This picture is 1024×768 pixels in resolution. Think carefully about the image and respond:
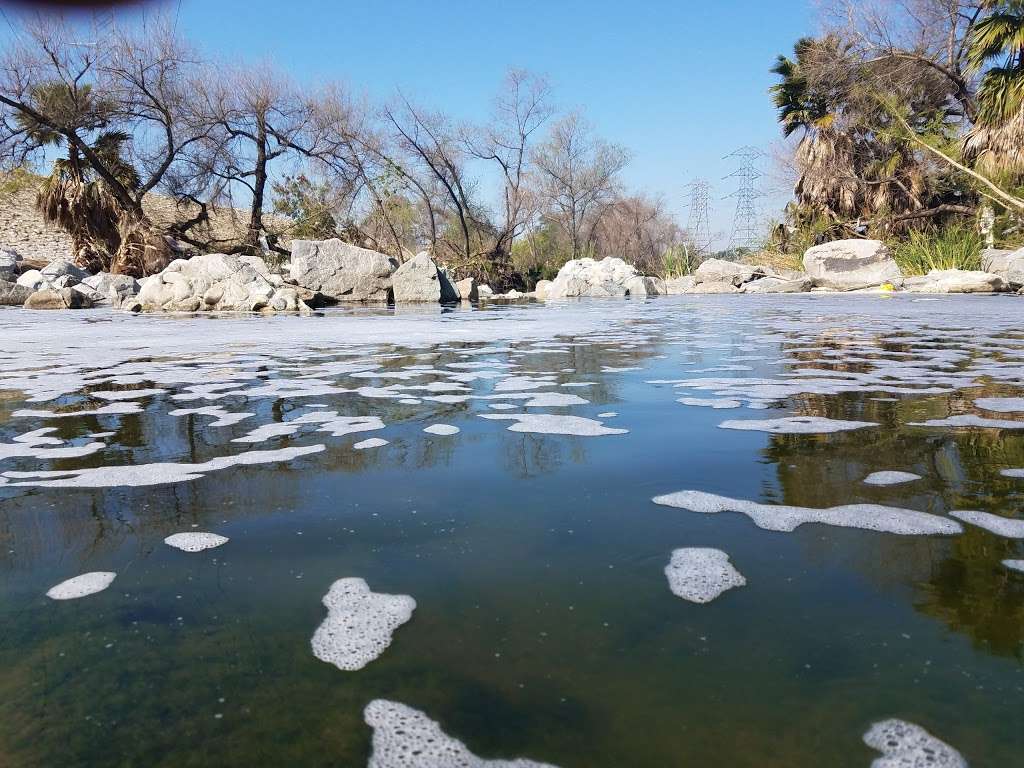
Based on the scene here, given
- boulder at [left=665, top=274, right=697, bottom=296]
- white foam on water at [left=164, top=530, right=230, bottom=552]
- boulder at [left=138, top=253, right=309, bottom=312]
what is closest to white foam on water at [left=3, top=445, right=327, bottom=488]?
white foam on water at [left=164, top=530, right=230, bottom=552]

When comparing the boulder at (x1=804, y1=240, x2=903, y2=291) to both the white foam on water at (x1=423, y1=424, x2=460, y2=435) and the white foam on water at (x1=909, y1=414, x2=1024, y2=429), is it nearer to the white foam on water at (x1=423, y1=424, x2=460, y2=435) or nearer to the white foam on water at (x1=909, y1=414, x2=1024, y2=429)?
the white foam on water at (x1=909, y1=414, x2=1024, y2=429)

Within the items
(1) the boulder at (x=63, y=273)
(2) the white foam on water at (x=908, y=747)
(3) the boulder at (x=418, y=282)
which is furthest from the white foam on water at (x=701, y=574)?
(1) the boulder at (x=63, y=273)

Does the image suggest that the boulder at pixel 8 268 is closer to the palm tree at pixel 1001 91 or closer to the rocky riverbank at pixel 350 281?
the rocky riverbank at pixel 350 281

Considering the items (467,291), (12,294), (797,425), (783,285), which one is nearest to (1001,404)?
(797,425)

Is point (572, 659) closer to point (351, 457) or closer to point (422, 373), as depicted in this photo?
point (351, 457)

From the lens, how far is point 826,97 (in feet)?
61.1

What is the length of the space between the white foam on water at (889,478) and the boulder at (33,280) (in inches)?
709

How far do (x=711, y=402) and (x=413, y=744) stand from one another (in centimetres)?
218

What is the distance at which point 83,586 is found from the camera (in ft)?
3.68

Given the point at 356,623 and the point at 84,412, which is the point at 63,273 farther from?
the point at 356,623

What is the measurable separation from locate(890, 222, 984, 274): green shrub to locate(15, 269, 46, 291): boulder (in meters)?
21.2

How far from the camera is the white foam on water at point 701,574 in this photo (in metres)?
1.07

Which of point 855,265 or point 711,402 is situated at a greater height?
point 855,265

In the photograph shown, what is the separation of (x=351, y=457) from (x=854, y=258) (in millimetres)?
17402
